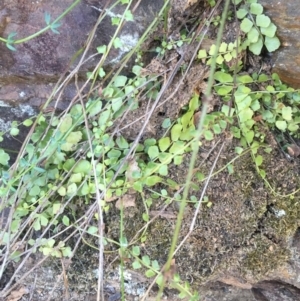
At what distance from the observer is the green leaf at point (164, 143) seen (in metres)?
1.45

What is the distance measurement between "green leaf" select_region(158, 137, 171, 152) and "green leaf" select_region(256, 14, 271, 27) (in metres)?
0.47

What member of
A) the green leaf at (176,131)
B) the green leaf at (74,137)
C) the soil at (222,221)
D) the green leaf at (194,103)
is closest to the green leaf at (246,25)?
the soil at (222,221)

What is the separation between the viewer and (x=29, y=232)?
154 cm

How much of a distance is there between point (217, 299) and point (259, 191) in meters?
0.48

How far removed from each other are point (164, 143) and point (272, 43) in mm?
481

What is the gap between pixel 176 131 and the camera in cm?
144

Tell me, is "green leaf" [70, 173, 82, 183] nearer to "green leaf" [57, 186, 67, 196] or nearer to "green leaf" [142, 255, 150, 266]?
"green leaf" [57, 186, 67, 196]

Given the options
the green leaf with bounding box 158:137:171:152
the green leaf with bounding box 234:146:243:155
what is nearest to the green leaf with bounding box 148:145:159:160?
the green leaf with bounding box 158:137:171:152

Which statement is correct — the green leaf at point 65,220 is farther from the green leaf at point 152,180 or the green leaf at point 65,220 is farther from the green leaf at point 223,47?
the green leaf at point 223,47

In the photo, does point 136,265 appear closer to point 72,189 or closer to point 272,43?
point 72,189

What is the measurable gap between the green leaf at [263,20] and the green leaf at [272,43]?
0.06 metres

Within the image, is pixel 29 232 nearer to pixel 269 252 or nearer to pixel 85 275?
pixel 85 275

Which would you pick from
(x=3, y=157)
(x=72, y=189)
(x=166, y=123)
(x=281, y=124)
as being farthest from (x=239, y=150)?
(x=3, y=157)

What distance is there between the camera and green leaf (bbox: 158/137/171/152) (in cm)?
145
